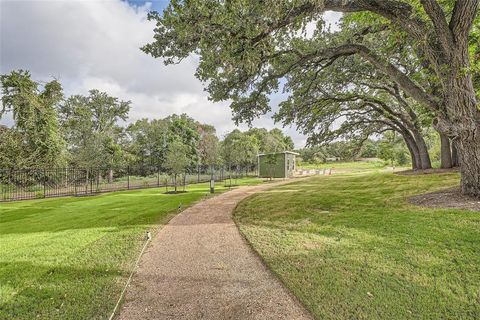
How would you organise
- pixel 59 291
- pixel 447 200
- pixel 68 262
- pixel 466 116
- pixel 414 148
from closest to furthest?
pixel 59 291 → pixel 68 262 → pixel 466 116 → pixel 447 200 → pixel 414 148

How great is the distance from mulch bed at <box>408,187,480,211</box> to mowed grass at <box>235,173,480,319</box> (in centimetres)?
44

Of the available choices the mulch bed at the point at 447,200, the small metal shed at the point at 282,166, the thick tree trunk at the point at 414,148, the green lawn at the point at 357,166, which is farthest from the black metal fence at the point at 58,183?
the green lawn at the point at 357,166

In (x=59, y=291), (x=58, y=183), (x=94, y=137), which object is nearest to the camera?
(x=59, y=291)

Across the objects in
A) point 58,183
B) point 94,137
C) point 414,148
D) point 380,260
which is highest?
point 94,137

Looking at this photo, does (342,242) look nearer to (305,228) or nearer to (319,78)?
(305,228)

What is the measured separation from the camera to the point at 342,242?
4.98 metres

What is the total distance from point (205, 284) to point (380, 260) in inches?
120

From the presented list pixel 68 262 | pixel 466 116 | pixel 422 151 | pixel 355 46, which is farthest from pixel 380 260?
pixel 422 151

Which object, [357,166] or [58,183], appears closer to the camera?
[58,183]

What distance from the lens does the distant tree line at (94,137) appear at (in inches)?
800

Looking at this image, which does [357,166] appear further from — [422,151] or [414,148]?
[422,151]

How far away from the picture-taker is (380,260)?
4102mm

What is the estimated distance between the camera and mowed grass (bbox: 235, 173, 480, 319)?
3.04 m

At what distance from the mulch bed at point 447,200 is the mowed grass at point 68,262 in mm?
7786
